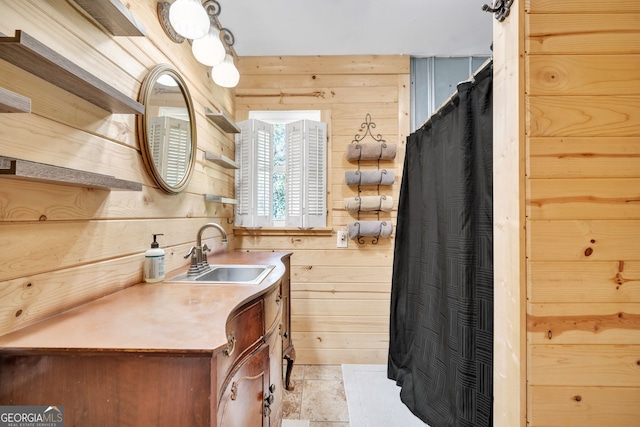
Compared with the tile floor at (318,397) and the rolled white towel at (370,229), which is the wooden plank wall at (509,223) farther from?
the rolled white towel at (370,229)

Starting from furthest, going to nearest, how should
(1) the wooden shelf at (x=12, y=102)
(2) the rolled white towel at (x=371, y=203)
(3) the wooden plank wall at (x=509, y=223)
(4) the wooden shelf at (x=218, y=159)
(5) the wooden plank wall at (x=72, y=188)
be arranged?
(2) the rolled white towel at (x=371, y=203)
(4) the wooden shelf at (x=218, y=159)
(3) the wooden plank wall at (x=509, y=223)
(5) the wooden plank wall at (x=72, y=188)
(1) the wooden shelf at (x=12, y=102)

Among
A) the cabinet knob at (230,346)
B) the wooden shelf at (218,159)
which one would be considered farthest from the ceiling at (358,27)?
the cabinet knob at (230,346)

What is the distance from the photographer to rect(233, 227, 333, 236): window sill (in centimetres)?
232

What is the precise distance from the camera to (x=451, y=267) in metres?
1.34

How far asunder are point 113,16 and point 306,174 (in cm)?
152

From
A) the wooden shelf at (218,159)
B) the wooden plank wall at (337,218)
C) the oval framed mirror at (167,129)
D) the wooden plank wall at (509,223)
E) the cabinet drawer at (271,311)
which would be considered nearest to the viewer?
the wooden plank wall at (509,223)

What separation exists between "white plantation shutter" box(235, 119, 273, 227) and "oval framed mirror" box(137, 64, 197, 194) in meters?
0.71

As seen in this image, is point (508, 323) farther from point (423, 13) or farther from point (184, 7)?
point (423, 13)

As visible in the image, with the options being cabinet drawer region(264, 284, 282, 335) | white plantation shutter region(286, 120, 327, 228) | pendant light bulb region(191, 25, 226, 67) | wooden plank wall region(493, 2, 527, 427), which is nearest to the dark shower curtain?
wooden plank wall region(493, 2, 527, 427)

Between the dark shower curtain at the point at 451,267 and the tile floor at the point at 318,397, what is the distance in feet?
1.44

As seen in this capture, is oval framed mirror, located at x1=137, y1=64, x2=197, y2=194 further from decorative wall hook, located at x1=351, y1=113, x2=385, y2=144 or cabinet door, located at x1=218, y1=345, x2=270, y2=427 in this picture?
decorative wall hook, located at x1=351, y1=113, x2=385, y2=144

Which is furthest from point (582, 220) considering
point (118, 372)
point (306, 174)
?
point (306, 174)

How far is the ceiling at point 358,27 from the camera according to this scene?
181 centimetres

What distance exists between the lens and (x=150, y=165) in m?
1.17
